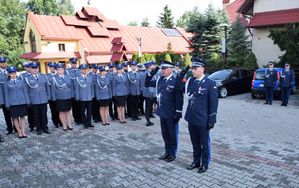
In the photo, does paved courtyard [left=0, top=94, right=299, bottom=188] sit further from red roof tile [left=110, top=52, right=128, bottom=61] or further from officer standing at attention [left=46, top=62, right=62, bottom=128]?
red roof tile [left=110, top=52, right=128, bottom=61]

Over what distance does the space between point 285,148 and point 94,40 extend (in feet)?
97.2

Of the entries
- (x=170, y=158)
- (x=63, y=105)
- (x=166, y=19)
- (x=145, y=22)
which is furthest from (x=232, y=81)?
(x=145, y=22)

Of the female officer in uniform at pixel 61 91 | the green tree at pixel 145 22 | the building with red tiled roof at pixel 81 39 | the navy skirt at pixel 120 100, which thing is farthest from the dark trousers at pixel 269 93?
the green tree at pixel 145 22

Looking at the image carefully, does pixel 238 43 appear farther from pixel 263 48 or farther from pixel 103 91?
pixel 103 91

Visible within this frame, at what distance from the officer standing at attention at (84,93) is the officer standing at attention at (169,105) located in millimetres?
3305

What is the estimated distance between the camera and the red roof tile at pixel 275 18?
57.6ft

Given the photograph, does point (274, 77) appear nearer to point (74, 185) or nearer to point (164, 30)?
point (74, 185)

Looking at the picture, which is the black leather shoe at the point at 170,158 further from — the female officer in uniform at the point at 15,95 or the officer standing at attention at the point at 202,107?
the female officer in uniform at the point at 15,95

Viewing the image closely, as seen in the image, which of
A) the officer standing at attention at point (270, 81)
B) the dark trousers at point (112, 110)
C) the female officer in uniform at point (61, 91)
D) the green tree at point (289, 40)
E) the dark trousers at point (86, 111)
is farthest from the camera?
the green tree at point (289, 40)

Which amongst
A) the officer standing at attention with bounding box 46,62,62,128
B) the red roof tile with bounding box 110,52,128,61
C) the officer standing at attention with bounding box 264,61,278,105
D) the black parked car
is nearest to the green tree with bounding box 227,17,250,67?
the black parked car

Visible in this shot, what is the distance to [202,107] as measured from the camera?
5.15 metres

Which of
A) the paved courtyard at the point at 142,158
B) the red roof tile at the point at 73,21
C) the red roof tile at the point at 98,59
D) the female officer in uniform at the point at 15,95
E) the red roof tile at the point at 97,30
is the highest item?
the red roof tile at the point at 73,21

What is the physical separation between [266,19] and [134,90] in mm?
13037

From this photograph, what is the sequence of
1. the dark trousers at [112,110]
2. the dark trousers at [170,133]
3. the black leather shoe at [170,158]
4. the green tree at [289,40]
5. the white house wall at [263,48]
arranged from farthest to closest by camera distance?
the white house wall at [263,48], the green tree at [289,40], the dark trousers at [112,110], the black leather shoe at [170,158], the dark trousers at [170,133]
